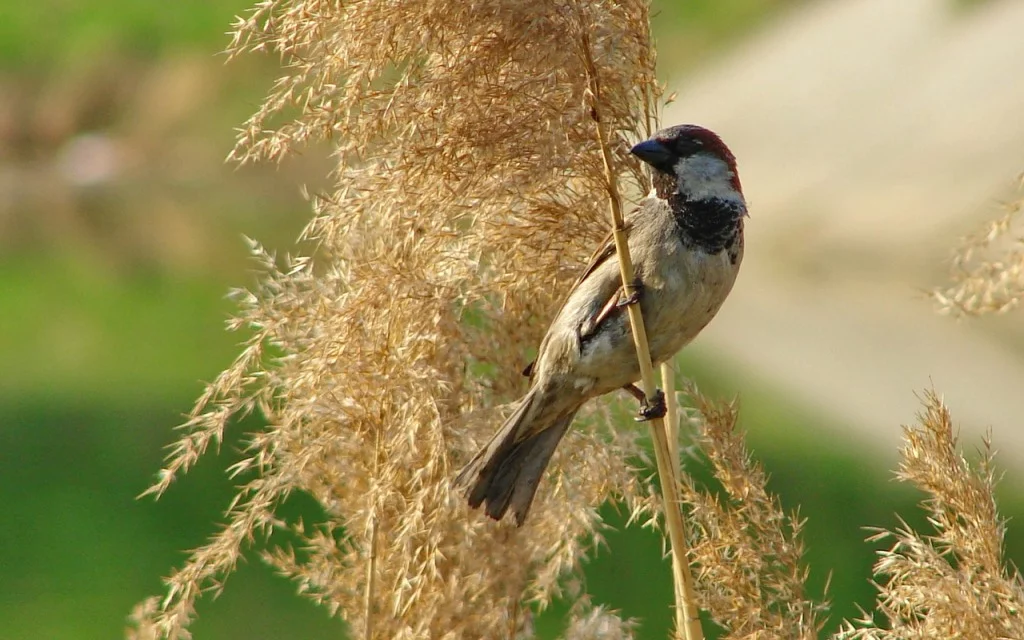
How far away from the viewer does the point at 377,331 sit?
8.13 ft

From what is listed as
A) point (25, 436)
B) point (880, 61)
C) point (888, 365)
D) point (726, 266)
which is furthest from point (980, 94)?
point (726, 266)

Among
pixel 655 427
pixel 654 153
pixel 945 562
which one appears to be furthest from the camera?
pixel 654 153

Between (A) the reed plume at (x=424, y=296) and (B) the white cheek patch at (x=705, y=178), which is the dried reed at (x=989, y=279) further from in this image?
(A) the reed plume at (x=424, y=296)

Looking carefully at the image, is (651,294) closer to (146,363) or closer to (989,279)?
(989,279)

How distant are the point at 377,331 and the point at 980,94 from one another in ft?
47.4

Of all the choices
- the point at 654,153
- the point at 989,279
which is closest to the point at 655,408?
the point at 654,153

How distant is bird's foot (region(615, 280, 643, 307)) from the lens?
226cm

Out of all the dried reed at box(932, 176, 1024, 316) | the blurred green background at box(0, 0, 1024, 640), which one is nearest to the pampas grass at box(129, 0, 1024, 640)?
the dried reed at box(932, 176, 1024, 316)

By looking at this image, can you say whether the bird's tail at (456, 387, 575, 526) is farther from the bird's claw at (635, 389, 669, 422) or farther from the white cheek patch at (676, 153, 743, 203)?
the white cheek patch at (676, 153, 743, 203)

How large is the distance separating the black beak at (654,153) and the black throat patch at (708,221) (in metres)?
0.11

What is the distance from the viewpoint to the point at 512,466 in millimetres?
2484

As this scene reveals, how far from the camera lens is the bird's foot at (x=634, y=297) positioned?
2.26 meters

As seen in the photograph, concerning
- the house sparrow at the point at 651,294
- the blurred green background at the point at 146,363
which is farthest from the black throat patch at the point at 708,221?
the blurred green background at the point at 146,363

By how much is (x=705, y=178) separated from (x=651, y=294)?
0.27 m
